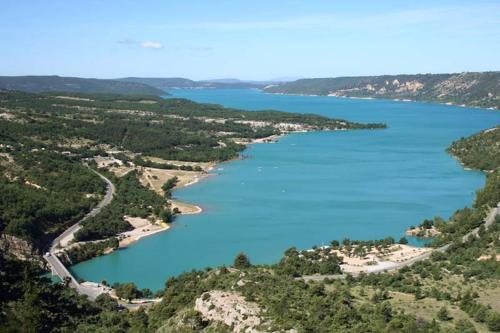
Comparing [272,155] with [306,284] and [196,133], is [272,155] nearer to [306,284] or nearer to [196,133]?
[196,133]

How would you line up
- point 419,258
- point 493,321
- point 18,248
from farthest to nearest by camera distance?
1. point 18,248
2. point 419,258
3. point 493,321

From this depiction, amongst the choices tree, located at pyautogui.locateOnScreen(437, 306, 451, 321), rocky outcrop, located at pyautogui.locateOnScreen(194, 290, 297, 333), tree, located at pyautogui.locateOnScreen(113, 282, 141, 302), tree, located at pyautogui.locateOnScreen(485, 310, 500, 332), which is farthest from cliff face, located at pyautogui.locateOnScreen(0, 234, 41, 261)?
tree, located at pyautogui.locateOnScreen(485, 310, 500, 332)

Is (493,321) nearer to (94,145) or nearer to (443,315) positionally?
(443,315)

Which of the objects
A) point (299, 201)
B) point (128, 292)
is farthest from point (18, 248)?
point (299, 201)

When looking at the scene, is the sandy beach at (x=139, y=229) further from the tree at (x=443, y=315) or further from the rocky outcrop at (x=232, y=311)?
the tree at (x=443, y=315)

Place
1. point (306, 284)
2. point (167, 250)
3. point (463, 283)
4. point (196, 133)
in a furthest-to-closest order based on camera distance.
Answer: point (196, 133) → point (167, 250) → point (463, 283) → point (306, 284)

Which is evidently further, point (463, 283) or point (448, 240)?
point (448, 240)

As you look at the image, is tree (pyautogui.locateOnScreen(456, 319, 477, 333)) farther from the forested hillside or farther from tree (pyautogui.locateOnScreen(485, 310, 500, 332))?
the forested hillside

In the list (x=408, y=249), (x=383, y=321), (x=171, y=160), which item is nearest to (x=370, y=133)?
(x=171, y=160)
